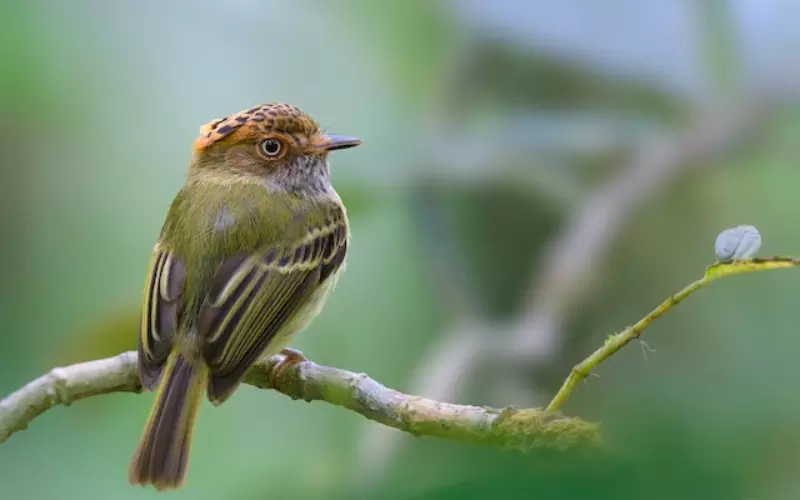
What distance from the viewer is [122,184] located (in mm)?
2592

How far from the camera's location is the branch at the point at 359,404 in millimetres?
311

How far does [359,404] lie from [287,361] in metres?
0.63

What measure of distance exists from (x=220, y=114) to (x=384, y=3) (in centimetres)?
55

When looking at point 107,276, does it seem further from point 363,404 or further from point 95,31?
point 363,404

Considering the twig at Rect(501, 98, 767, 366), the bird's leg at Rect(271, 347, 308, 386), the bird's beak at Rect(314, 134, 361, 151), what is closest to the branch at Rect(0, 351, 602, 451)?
the bird's leg at Rect(271, 347, 308, 386)

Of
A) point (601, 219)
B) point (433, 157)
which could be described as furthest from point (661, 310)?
point (601, 219)

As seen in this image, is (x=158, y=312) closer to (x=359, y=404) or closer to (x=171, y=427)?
(x=171, y=427)

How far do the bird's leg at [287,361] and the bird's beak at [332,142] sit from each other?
45 centimetres

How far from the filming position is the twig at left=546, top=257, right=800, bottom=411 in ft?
1.39

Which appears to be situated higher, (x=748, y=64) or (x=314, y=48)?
(x=314, y=48)

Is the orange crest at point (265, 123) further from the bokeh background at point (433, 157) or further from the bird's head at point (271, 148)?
the bokeh background at point (433, 157)

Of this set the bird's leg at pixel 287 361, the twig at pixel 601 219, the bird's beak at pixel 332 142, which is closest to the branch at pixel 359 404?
the bird's leg at pixel 287 361

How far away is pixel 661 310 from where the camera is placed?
1.59ft

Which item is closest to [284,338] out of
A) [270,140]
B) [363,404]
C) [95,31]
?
[270,140]
